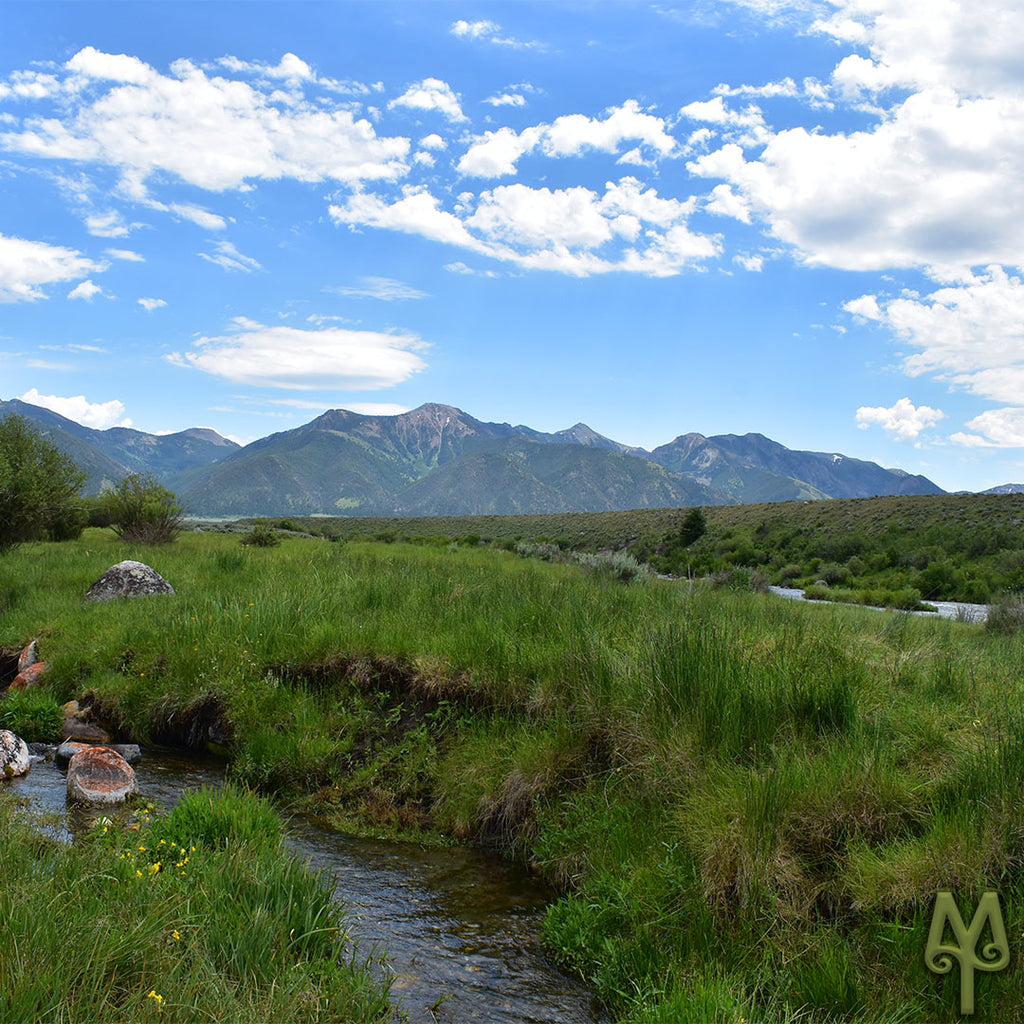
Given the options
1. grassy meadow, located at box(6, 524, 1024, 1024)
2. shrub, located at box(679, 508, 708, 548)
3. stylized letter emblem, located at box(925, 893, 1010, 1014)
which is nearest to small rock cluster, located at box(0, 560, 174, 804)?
grassy meadow, located at box(6, 524, 1024, 1024)

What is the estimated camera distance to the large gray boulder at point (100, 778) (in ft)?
23.4

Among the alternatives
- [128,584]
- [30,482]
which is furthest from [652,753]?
[30,482]

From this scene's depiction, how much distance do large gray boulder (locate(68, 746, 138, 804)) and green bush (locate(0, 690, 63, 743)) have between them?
227cm

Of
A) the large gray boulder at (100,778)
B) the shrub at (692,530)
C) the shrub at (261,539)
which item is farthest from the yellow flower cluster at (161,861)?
the shrub at (692,530)

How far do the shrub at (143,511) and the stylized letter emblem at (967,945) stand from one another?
26.2 metres

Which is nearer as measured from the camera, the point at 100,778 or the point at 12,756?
the point at 100,778

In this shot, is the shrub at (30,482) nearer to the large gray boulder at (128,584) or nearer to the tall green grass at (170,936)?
the large gray boulder at (128,584)

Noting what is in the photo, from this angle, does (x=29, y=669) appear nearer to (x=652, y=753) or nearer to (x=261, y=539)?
(x=652, y=753)

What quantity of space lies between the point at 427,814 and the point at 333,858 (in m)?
1.15

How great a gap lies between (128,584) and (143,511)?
578 inches

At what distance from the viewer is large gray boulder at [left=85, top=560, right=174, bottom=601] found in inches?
542

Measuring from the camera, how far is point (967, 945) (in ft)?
12.0

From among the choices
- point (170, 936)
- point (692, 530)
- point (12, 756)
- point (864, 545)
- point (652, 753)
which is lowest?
point (12, 756)

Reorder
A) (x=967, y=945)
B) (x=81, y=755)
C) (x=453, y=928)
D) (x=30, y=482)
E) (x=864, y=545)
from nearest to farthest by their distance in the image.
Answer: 1. (x=967, y=945)
2. (x=453, y=928)
3. (x=81, y=755)
4. (x=30, y=482)
5. (x=864, y=545)
